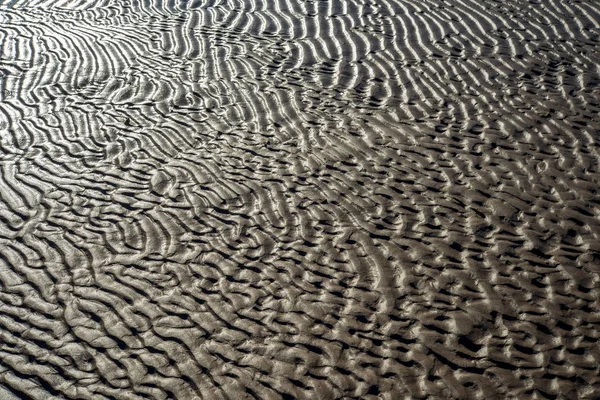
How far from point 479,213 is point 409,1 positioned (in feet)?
23.0

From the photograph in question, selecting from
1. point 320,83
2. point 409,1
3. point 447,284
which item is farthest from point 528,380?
point 409,1

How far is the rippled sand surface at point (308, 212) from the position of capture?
4945 mm

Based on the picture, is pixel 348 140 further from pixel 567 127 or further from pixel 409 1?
pixel 409 1

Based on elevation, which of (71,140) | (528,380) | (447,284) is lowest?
(528,380)

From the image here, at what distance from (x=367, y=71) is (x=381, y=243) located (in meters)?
4.17

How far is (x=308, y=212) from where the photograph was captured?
6.62m

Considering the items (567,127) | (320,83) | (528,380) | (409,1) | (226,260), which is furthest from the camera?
(409,1)

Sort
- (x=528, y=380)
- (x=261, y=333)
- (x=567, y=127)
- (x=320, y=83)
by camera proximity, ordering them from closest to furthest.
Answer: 1. (x=528, y=380)
2. (x=261, y=333)
3. (x=567, y=127)
4. (x=320, y=83)

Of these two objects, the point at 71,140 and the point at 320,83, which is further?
the point at 320,83

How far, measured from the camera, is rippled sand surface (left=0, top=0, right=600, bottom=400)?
4.95 m

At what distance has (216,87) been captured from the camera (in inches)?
372

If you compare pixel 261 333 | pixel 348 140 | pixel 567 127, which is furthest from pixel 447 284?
pixel 567 127

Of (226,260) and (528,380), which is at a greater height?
(226,260)

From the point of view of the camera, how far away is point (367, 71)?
31.3ft
